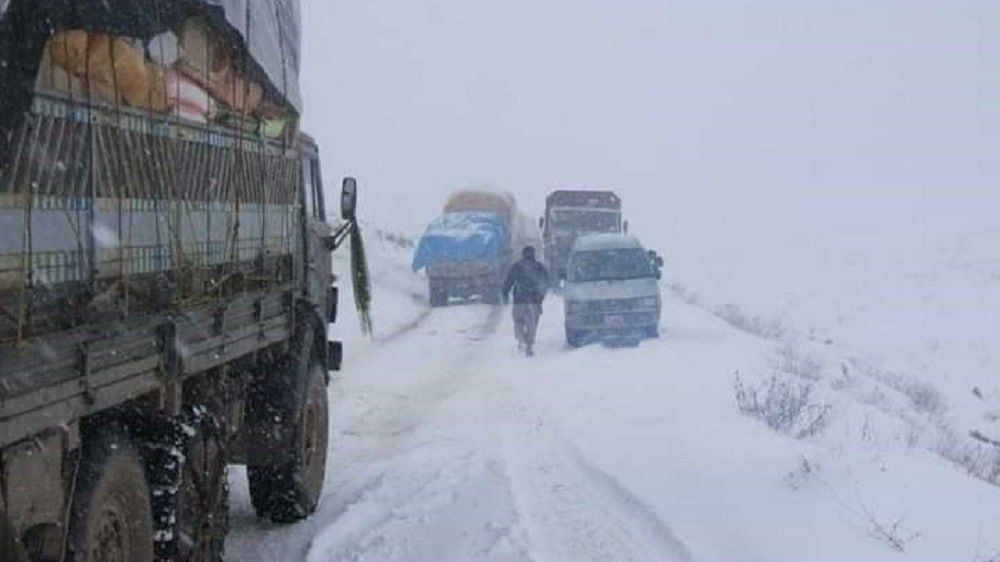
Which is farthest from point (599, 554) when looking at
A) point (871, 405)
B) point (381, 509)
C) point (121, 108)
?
point (871, 405)

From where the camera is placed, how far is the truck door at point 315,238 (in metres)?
8.20

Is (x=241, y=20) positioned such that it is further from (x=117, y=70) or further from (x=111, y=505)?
(x=111, y=505)

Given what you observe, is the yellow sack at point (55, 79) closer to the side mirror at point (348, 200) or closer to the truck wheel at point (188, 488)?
the truck wheel at point (188, 488)

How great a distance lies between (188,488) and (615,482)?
400 centimetres

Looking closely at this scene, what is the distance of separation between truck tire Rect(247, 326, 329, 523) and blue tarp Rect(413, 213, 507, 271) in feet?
68.1

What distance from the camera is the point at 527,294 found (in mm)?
18391

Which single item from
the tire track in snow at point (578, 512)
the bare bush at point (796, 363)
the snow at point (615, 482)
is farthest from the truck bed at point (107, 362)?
the bare bush at point (796, 363)

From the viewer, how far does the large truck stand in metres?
3.48

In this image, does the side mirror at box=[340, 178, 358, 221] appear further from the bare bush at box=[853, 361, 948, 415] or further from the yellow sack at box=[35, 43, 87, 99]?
the bare bush at box=[853, 361, 948, 415]

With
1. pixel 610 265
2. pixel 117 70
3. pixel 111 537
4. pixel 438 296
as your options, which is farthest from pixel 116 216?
pixel 438 296

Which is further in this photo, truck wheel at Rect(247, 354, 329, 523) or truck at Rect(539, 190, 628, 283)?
truck at Rect(539, 190, 628, 283)

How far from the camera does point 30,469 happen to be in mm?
3416

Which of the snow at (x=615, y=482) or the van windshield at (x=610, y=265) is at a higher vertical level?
the van windshield at (x=610, y=265)

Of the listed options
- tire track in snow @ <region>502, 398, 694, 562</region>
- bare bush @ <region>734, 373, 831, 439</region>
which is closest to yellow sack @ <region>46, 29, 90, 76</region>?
tire track in snow @ <region>502, 398, 694, 562</region>
